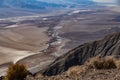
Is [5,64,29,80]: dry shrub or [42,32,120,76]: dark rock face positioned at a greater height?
[5,64,29,80]: dry shrub

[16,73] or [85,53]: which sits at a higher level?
[16,73]

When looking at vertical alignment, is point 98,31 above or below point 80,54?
below

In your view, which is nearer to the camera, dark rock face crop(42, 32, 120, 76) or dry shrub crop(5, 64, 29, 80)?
dry shrub crop(5, 64, 29, 80)

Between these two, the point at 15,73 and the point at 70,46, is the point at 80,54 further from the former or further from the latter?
the point at 15,73

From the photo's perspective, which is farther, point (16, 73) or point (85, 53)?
point (85, 53)

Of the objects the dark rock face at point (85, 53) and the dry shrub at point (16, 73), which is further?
the dark rock face at point (85, 53)

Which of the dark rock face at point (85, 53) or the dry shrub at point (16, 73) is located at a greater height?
the dry shrub at point (16, 73)

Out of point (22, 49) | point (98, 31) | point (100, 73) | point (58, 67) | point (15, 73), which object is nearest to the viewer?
point (100, 73)

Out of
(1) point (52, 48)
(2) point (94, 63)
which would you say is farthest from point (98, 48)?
(2) point (94, 63)
